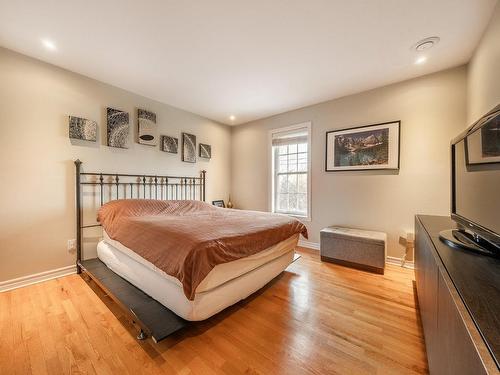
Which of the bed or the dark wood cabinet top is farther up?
the dark wood cabinet top

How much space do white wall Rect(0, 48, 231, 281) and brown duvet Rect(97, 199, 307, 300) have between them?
0.53m

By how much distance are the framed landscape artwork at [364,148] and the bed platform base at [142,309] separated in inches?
114

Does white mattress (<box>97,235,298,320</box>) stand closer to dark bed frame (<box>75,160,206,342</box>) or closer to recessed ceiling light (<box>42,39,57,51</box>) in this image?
dark bed frame (<box>75,160,206,342</box>)

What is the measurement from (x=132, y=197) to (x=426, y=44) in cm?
390

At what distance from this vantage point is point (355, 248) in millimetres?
2672

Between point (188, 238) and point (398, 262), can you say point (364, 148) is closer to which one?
point (398, 262)

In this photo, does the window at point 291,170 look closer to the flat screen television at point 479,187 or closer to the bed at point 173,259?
the bed at point 173,259

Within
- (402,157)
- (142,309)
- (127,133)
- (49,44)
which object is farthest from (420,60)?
(49,44)

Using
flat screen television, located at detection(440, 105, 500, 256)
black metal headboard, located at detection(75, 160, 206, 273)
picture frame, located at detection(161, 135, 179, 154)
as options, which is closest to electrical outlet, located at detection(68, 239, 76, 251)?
black metal headboard, located at detection(75, 160, 206, 273)

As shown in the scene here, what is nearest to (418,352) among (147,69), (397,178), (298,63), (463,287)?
(463,287)

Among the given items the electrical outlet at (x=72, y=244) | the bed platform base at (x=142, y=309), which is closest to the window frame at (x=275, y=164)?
the bed platform base at (x=142, y=309)

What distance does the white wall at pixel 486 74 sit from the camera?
1632 millimetres

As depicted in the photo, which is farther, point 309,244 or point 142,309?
point 309,244

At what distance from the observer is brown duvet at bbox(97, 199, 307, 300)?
4.54 feet
